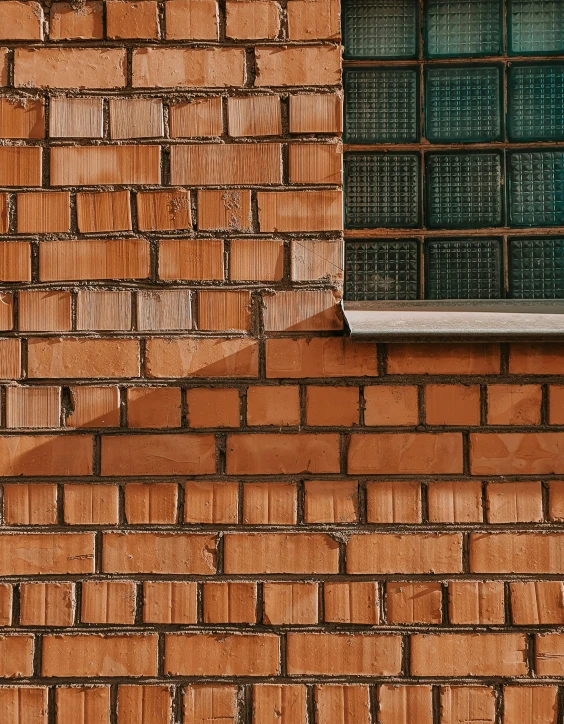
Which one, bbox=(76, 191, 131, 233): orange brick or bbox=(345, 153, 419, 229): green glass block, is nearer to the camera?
bbox=(76, 191, 131, 233): orange brick

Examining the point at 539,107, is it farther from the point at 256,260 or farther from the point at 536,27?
the point at 256,260

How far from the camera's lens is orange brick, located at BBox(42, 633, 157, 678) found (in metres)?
1.82

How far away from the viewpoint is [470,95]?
2125 mm

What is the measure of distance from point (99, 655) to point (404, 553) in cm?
88

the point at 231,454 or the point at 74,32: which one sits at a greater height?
the point at 74,32

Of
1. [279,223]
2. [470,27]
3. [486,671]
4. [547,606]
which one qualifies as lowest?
[486,671]

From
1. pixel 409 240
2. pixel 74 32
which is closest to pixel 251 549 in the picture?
pixel 409 240

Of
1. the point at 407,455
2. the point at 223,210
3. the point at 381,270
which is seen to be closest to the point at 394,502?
the point at 407,455

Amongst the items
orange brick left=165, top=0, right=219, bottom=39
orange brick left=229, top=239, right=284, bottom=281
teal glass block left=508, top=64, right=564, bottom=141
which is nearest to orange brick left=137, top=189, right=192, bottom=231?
orange brick left=229, top=239, right=284, bottom=281

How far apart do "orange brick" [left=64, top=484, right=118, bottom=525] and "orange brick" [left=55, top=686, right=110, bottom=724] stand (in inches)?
17.7

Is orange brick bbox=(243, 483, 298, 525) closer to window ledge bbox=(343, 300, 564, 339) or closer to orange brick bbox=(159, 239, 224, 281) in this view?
window ledge bbox=(343, 300, 564, 339)

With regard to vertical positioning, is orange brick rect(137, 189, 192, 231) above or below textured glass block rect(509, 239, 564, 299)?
above

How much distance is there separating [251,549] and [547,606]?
2.69 feet

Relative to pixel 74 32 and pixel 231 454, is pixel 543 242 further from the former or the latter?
pixel 74 32
